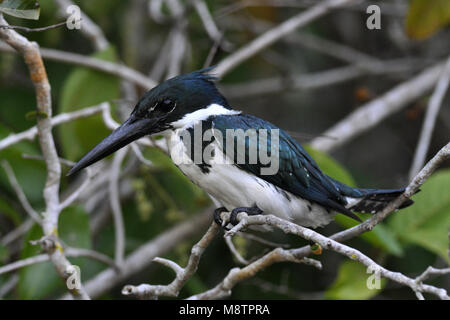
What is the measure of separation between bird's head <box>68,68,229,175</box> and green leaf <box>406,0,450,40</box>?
1.76 m

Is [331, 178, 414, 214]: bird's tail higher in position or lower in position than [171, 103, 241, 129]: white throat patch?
lower

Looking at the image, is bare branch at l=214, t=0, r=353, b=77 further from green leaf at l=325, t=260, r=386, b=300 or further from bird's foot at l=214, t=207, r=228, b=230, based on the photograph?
bird's foot at l=214, t=207, r=228, b=230

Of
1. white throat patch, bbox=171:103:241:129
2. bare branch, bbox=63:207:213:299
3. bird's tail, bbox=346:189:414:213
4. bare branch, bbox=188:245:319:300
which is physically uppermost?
white throat patch, bbox=171:103:241:129

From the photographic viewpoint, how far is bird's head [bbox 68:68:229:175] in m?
2.26

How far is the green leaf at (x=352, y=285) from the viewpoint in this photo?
9.68ft

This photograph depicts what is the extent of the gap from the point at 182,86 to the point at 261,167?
0.42 metres

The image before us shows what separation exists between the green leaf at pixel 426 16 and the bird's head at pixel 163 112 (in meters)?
1.76

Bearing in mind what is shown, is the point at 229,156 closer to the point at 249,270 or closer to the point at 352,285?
the point at 249,270

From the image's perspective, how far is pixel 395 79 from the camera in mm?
4816

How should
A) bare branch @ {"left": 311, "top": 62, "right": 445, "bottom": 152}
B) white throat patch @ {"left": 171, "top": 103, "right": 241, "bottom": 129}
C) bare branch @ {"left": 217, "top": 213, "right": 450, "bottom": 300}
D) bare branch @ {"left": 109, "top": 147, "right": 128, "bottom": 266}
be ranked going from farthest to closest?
bare branch @ {"left": 311, "top": 62, "right": 445, "bottom": 152}, bare branch @ {"left": 109, "top": 147, "right": 128, "bottom": 266}, white throat patch @ {"left": 171, "top": 103, "right": 241, "bottom": 129}, bare branch @ {"left": 217, "top": 213, "right": 450, "bottom": 300}

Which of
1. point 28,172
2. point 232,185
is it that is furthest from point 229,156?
point 28,172

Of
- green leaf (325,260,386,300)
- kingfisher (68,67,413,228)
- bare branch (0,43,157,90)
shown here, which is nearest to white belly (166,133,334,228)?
kingfisher (68,67,413,228)
